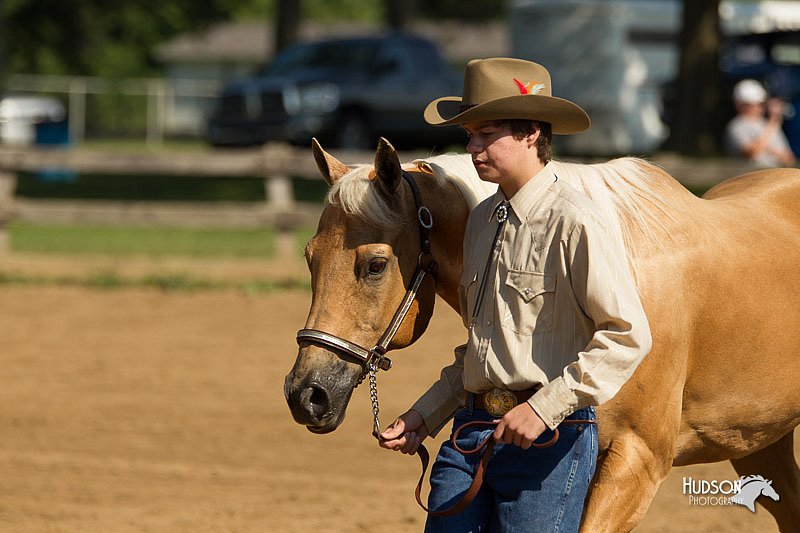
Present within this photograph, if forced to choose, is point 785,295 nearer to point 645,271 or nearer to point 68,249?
point 645,271

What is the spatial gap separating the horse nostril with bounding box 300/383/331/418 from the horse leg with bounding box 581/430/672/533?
821mm

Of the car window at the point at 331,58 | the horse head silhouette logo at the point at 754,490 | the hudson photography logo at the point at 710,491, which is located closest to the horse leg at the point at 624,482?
the horse head silhouette logo at the point at 754,490

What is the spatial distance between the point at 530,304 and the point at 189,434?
13.6 ft

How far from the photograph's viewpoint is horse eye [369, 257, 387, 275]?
3223 millimetres

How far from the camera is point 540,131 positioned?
314 centimetres

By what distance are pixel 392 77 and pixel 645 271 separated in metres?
15.3

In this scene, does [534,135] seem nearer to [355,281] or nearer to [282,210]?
[355,281]

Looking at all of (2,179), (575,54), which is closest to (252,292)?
(2,179)

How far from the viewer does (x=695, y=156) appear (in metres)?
17.1

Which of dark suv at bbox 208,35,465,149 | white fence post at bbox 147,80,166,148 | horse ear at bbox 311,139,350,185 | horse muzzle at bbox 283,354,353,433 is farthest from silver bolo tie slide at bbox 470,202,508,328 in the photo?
white fence post at bbox 147,80,166,148

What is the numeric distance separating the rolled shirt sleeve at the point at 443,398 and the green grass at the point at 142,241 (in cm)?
992

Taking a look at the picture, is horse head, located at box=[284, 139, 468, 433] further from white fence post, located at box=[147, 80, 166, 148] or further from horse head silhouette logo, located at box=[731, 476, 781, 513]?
white fence post, located at box=[147, 80, 166, 148]

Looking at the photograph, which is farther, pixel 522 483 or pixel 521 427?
pixel 522 483

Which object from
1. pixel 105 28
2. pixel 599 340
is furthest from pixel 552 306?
pixel 105 28
